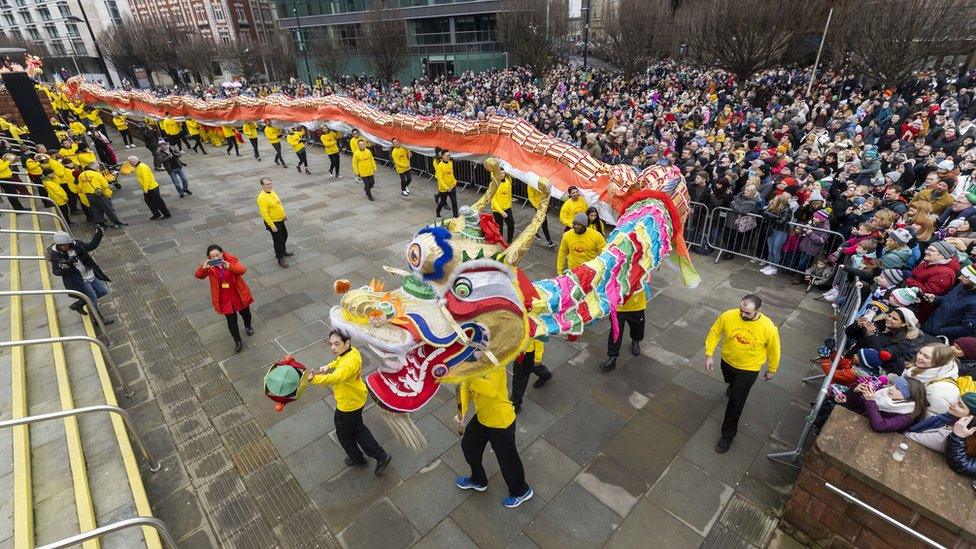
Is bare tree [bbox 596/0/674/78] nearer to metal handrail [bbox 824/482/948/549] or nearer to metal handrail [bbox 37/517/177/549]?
metal handrail [bbox 824/482/948/549]

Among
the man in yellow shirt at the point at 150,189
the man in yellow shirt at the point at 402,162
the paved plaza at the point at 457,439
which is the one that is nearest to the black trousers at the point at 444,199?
the man in yellow shirt at the point at 402,162

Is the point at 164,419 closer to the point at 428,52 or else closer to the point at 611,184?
the point at 611,184

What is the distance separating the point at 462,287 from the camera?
3252 mm

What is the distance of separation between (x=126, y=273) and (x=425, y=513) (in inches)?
329

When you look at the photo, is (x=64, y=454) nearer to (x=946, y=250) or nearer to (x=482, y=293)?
(x=482, y=293)

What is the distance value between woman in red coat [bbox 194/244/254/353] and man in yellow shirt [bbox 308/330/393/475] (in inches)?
107

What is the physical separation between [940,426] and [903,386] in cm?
35

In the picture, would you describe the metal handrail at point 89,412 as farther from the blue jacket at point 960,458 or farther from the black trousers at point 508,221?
the black trousers at point 508,221

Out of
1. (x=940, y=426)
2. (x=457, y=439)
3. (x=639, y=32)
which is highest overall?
(x=639, y=32)

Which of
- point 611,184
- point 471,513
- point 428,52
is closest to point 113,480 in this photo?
point 471,513

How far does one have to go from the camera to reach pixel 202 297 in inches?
326

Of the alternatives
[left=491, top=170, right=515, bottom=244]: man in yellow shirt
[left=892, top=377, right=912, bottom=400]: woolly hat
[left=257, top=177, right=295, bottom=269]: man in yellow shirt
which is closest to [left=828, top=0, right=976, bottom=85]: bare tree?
[left=491, top=170, right=515, bottom=244]: man in yellow shirt

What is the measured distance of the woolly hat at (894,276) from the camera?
582cm

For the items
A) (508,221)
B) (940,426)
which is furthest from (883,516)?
(508,221)
